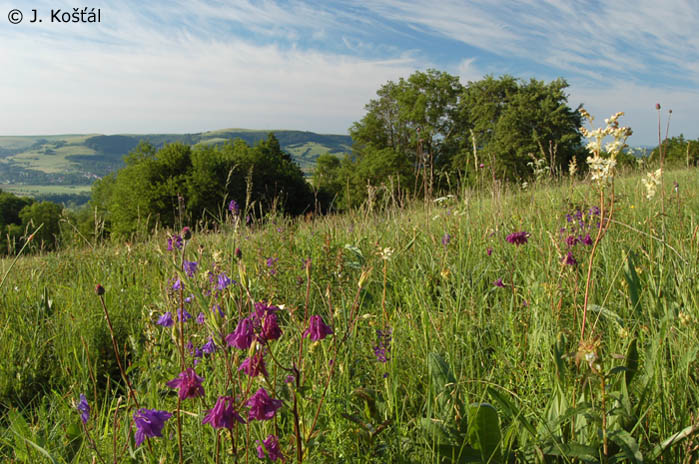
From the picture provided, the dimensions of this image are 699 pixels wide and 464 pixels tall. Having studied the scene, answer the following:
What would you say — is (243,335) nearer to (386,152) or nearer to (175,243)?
(175,243)

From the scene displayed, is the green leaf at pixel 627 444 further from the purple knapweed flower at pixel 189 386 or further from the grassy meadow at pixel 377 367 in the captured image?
the purple knapweed flower at pixel 189 386

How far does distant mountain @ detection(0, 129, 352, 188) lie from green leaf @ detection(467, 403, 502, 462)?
129086mm

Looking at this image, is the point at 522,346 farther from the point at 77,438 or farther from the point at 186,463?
the point at 77,438

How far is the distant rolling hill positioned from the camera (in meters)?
129

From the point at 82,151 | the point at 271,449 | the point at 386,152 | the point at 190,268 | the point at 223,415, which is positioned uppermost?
the point at 82,151

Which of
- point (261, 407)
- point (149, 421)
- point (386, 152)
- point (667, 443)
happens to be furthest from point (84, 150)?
point (667, 443)

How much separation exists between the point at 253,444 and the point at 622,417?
1022 mm

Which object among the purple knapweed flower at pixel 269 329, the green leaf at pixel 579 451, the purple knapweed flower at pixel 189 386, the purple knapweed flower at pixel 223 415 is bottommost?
the green leaf at pixel 579 451

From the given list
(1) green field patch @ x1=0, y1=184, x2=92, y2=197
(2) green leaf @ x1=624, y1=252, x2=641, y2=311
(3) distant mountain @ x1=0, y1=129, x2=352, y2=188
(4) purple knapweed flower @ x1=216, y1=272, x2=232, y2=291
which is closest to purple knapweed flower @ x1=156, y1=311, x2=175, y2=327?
(4) purple knapweed flower @ x1=216, y1=272, x2=232, y2=291

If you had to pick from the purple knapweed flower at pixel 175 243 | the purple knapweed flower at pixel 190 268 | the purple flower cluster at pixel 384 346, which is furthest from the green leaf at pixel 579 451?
the purple knapweed flower at pixel 190 268

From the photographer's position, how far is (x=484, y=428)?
46.1 inches

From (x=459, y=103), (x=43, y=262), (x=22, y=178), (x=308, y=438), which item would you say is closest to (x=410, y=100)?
(x=459, y=103)

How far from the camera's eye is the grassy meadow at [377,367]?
3.45ft

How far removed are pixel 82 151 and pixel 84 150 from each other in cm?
178
